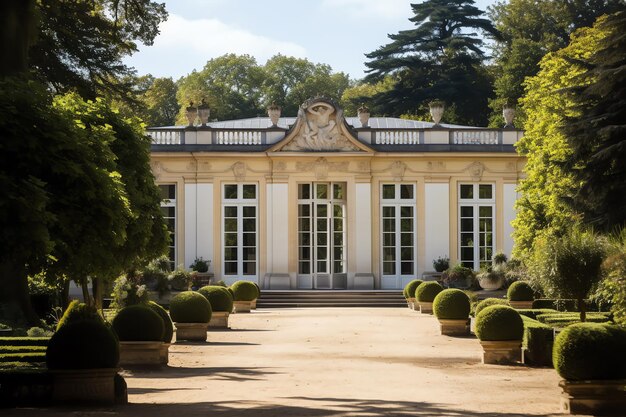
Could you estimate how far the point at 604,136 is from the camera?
23.4 m

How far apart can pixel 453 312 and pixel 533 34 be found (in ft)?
113

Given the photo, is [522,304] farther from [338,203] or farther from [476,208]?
[338,203]

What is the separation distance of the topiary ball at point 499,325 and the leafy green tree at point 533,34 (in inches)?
1241

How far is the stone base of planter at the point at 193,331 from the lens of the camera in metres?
22.9

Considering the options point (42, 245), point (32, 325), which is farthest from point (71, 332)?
point (32, 325)

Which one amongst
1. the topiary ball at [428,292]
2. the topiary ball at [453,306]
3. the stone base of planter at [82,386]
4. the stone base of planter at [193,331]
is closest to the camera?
the stone base of planter at [82,386]

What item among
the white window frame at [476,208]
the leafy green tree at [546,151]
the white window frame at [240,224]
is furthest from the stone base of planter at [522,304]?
the white window frame at [240,224]

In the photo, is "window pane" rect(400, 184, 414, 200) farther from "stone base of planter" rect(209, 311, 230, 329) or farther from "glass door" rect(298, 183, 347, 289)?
"stone base of planter" rect(209, 311, 230, 329)

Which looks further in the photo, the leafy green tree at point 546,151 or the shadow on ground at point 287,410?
the leafy green tree at point 546,151

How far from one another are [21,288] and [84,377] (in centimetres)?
723

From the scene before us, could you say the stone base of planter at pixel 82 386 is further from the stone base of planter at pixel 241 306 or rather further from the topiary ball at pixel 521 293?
the stone base of planter at pixel 241 306

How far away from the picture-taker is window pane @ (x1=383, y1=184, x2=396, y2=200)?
136ft

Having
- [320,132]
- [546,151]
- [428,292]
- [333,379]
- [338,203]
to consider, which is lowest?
[333,379]

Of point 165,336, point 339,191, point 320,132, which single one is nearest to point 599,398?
point 165,336
